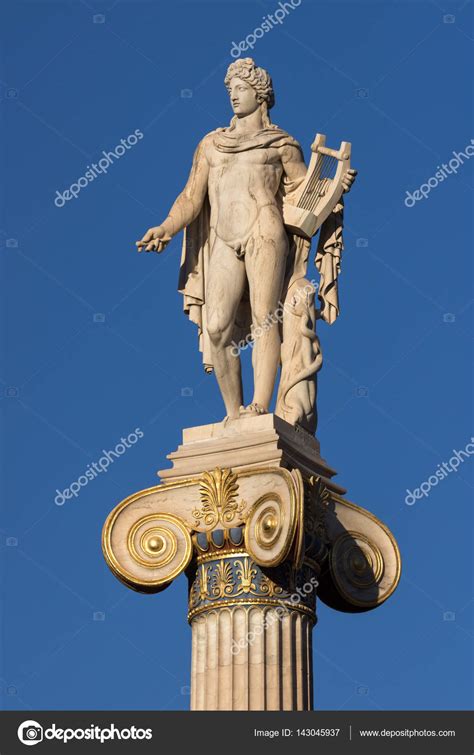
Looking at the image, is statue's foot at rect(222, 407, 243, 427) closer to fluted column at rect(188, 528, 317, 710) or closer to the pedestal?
the pedestal

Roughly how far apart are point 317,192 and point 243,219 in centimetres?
146

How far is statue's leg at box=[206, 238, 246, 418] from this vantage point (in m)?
28.4

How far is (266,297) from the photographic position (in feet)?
93.5

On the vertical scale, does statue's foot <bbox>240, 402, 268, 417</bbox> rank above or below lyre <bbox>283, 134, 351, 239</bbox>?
below

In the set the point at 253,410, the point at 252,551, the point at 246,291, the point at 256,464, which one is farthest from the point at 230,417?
the point at 252,551

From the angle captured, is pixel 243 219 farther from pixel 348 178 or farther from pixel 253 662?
pixel 253 662

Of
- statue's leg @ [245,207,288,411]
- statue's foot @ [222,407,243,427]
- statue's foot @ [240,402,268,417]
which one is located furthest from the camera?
statue's leg @ [245,207,288,411]

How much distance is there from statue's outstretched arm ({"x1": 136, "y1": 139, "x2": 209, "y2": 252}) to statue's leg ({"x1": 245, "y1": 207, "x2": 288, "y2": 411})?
1393mm

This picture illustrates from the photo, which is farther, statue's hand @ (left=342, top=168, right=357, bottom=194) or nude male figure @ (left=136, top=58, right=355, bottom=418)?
statue's hand @ (left=342, top=168, right=357, bottom=194)

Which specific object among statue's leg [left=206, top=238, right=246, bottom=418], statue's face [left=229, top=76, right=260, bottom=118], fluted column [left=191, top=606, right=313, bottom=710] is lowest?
fluted column [left=191, top=606, right=313, bottom=710]

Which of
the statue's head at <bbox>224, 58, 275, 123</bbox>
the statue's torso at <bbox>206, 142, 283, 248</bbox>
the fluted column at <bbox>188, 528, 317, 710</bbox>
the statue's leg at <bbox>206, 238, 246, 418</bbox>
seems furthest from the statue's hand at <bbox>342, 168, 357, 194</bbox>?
the fluted column at <bbox>188, 528, 317, 710</bbox>
